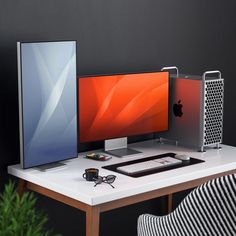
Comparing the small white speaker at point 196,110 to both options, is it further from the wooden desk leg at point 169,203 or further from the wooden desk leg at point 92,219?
the wooden desk leg at point 92,219

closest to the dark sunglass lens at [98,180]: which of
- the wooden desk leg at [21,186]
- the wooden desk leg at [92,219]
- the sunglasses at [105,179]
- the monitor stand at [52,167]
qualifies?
the sunglasses at [105,179]

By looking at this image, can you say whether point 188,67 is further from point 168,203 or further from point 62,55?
point 62,55

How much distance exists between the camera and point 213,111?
3652mm

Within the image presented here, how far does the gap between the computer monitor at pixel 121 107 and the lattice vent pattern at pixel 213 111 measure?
0.24 m

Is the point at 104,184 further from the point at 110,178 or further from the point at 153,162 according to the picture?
the point at 153,162

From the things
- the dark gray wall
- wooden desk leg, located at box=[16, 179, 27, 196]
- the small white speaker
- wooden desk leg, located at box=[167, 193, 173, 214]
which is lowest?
wooden desk leg, located at box=[167, 193, 173, 214]

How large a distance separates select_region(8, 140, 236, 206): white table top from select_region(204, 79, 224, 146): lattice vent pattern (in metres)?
0.09

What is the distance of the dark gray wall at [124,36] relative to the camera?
325 centimetres

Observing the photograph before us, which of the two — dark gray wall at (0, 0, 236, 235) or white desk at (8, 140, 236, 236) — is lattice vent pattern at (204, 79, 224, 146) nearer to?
white desk at (8, 140, 236, 236)

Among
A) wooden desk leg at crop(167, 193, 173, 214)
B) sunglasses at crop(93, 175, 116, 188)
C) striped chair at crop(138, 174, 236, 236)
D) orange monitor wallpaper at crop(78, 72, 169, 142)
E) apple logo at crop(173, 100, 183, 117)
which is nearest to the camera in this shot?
striped chair at crop(138, 174, 236, 236)

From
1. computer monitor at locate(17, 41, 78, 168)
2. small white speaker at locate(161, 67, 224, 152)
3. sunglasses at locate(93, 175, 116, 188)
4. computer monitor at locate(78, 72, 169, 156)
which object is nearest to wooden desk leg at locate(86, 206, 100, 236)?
sunglasses at locate(93, 175, 116, 188)

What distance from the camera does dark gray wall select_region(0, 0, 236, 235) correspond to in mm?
3250

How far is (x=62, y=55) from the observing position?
317 cm

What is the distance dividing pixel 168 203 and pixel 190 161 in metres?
0.72
